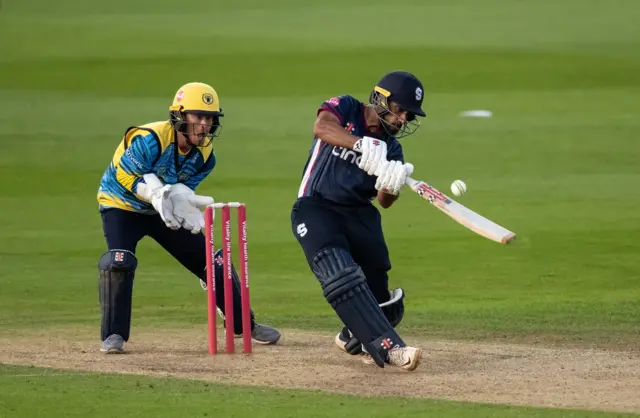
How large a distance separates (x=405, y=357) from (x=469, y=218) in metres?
0.80

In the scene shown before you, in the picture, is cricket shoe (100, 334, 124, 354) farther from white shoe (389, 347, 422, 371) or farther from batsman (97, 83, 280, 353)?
white shoe (389, 347, 422, 371)

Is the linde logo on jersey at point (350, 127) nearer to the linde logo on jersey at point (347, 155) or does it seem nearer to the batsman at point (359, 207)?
the batsman at point (359, 207)

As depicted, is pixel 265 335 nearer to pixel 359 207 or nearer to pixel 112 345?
pixel 112 345

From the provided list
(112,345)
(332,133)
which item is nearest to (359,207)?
(332,133)

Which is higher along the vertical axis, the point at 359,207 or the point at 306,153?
the point at 359,207

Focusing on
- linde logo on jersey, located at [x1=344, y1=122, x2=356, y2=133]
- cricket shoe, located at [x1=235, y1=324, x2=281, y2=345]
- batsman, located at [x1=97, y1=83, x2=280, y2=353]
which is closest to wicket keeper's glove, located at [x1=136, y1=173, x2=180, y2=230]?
batsman, located at [x1=97, y1=83, x2=280, y2=353]

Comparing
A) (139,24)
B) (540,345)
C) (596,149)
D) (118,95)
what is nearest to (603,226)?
(596,149)

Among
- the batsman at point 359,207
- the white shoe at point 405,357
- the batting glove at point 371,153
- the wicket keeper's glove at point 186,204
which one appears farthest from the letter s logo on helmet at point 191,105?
the white shoe at point 405,357

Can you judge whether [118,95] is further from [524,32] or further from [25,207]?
[524,32]

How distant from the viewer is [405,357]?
7.12 meters

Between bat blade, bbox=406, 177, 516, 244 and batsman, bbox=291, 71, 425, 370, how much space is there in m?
0.15

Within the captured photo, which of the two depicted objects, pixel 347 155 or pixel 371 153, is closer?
pixel 371 153

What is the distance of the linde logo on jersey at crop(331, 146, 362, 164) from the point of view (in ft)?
24.5

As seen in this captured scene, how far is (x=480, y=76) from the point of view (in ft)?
62.7
